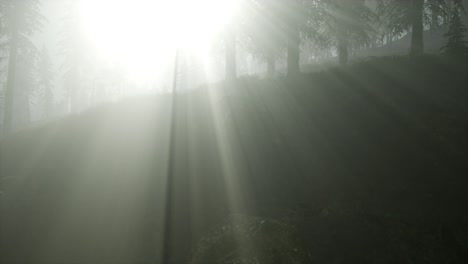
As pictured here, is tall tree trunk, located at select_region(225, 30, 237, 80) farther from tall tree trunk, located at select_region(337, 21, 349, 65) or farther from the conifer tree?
the conifer tree

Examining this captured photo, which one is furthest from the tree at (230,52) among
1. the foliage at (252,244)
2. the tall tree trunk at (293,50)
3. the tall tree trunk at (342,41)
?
the foliage at (252,244)

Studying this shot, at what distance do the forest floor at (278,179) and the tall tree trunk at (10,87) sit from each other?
32.1 ft

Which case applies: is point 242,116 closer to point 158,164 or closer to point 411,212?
point 158,164

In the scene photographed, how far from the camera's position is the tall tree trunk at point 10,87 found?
22719 mm

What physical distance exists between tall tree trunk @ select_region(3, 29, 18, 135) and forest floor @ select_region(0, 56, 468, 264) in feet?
32.1

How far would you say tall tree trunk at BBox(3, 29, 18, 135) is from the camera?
22719mm

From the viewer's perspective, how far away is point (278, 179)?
1000cm

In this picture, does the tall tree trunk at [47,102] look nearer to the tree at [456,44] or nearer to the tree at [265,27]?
the tree at [265,27]

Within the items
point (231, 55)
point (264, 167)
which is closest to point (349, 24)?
point (231, 55)

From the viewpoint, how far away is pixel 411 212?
25.7ft

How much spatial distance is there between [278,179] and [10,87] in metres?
24.7

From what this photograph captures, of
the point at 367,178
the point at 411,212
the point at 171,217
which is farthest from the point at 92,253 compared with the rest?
the point at 411,212

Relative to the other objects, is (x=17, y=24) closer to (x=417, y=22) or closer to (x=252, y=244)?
(x=252, y=244)

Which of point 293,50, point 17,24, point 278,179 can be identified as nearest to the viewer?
point 278,179
